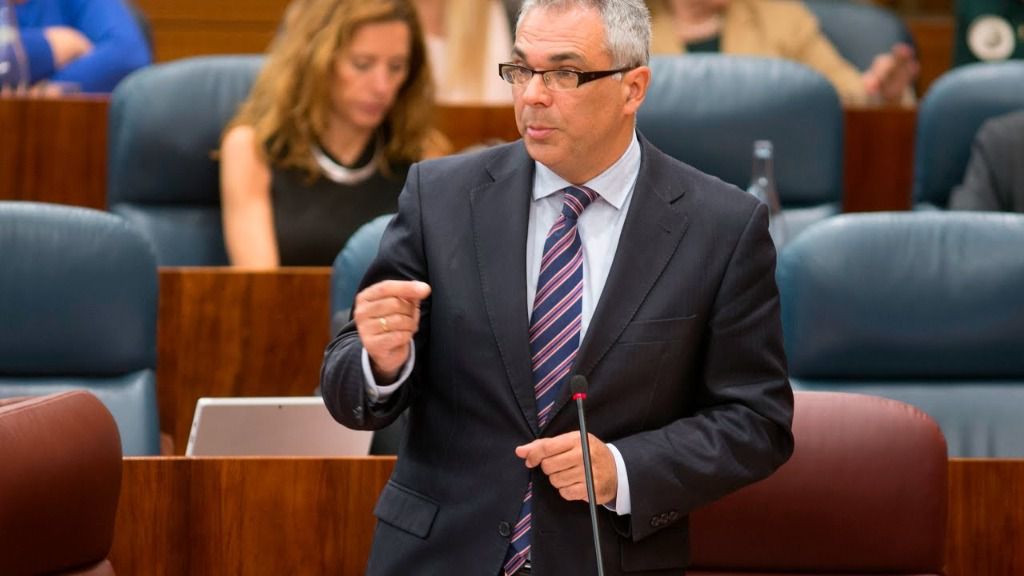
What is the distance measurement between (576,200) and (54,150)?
1.73 metres

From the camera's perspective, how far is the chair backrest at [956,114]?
2766 mm

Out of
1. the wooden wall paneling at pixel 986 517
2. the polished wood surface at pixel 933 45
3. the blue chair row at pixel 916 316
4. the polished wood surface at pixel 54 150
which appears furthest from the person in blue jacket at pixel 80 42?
the polished wood surface at pixel 933 45

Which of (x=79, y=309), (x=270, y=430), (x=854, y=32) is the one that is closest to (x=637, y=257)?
(x=270, y=430)

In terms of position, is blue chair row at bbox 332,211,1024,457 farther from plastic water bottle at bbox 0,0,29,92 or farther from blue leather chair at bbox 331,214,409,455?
plastic water bottle at bbox 0,0,29,92

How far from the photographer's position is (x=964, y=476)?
159 cm

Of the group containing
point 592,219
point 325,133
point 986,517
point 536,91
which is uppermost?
point 536,91

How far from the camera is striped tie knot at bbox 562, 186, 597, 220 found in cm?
129

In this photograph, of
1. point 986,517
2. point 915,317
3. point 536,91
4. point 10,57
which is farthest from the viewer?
point 10,57

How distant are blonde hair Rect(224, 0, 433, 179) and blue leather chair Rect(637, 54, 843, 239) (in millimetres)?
368

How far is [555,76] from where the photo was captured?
1253mm

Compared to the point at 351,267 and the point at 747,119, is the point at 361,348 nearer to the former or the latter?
the point at 351,267

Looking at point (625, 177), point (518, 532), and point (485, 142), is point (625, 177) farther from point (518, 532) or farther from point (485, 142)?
point (485, 142)

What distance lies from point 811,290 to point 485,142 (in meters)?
1.02

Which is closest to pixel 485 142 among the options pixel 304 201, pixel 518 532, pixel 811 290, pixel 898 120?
pixel 304 201
